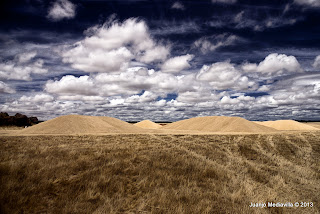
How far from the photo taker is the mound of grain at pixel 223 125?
71.7 metres

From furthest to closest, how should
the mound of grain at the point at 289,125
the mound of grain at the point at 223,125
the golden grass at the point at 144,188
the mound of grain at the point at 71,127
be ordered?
the mound of grain at the point at 289,125 < the mound of grain at the point at 223,125 < the mound of grain at the point at 71,127 < the golden grass at the point at 144,188

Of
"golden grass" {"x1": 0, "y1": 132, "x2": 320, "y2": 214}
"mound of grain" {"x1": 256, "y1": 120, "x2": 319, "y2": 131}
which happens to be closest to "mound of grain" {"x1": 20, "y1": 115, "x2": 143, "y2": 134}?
"golden grass" {"x1": 0, "y1": 132, "x2": 320, "y2": 214}

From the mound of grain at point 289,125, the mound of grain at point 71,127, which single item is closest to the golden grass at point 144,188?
the mound of grain at point 71,127

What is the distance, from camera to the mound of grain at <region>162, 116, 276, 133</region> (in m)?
71.7

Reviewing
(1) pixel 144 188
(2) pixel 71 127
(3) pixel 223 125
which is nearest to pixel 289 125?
(3) pixel 223 125

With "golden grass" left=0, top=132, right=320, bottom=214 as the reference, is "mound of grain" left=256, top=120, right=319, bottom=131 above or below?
above

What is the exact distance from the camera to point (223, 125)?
7744cm

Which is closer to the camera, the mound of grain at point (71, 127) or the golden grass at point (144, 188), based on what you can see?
the golden grass at point (144, 188)

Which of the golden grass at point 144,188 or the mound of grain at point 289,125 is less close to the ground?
the mound of grain at point 289,125

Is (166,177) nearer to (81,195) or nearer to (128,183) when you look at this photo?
(128,183)

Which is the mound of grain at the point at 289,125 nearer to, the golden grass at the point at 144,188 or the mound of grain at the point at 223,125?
the mound of grain at the point at 223,125

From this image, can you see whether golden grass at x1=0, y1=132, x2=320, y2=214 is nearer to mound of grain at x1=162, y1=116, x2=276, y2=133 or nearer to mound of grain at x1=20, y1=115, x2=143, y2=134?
mound of grain at x1=20, y1=115, x2=143, y2=134

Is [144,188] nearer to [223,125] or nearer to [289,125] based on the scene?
[223,125]

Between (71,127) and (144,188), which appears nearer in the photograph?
(144,188)
